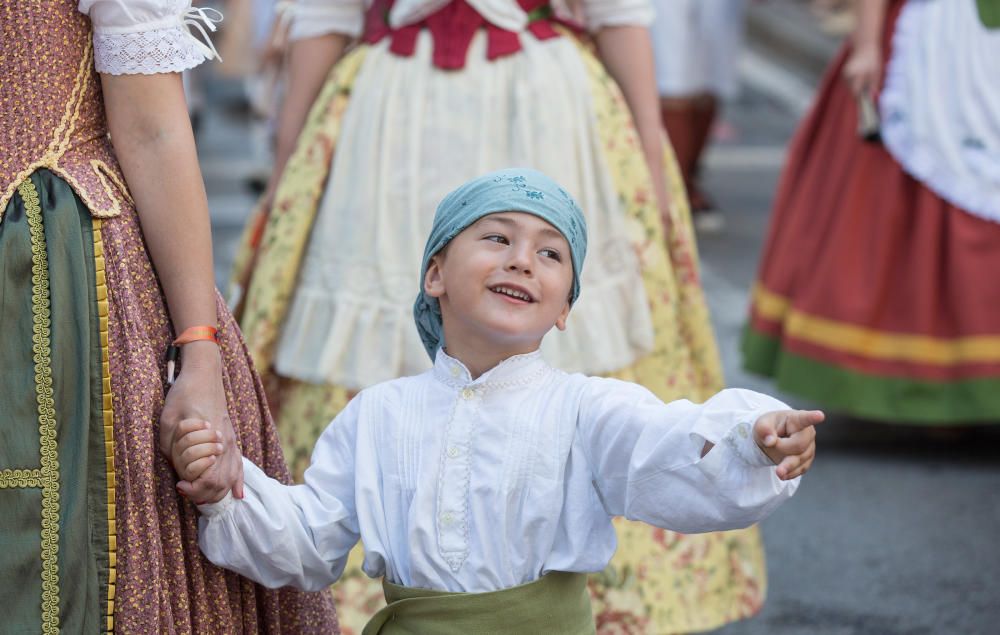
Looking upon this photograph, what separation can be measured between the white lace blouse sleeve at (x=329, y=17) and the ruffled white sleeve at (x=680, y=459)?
1.35 metres

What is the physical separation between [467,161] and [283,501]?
3.55 ft

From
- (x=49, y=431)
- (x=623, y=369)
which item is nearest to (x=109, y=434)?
(x=49, y=431)

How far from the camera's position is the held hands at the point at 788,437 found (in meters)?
2.06

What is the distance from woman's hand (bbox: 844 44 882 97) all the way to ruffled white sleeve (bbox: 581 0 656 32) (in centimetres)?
161

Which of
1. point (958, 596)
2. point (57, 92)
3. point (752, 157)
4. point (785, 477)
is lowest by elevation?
point (752, 157)

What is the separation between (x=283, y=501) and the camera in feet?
7.67

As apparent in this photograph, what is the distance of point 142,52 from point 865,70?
297 centimetres

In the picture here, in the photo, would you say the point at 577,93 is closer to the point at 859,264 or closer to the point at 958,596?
the point at 958,596

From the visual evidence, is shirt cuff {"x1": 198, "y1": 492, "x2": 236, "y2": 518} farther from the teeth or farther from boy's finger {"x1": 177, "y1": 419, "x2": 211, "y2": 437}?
the teeth

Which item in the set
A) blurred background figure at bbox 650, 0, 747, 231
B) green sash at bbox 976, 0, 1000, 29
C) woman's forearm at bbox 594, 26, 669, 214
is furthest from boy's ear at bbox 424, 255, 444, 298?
blurred background figure at bbox 650, 0, 747, 231

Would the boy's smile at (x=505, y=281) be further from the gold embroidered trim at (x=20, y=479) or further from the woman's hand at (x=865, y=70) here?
the woman's hand at (x=865, y=70)

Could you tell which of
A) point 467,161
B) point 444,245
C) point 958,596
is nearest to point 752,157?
point 958,596

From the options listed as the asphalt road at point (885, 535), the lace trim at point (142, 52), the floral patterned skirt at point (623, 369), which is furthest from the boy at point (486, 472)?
the asphalt road at point (885, 535)

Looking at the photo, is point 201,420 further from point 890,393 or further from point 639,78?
point 890,393
